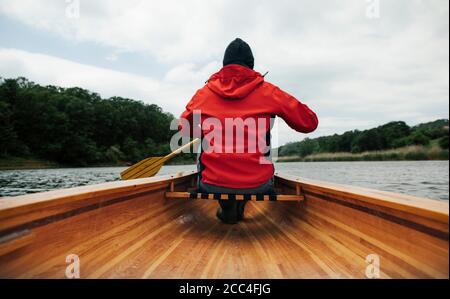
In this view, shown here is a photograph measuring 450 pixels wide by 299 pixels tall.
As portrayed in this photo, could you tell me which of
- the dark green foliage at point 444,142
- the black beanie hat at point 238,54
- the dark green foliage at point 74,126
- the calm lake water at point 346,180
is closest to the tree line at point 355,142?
the calm lake water at point 346,180

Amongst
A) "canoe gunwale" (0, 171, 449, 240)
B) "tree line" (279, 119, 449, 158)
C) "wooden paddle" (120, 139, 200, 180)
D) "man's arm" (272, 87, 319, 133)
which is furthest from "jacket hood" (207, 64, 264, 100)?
"tree line" (279, 119, 449, 158)

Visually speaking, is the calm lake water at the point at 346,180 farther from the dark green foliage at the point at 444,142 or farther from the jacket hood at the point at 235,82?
the jacket hood at the point at 235,82

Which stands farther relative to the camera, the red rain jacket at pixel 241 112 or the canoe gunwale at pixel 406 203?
the red rain jacket at pixel 241 112

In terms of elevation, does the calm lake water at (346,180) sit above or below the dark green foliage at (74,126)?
below

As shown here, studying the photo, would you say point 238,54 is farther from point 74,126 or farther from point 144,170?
point 74,126

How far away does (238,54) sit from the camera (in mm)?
2289

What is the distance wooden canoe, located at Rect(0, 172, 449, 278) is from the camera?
1223 millimetres

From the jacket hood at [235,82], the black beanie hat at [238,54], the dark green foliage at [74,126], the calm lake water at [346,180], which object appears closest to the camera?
the jacket hood at [235,82]

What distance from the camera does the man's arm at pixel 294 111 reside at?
2.14 meters

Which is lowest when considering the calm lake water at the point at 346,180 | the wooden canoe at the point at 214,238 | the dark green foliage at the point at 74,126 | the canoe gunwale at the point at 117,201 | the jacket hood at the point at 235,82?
the calm lake water at the point at 346,180

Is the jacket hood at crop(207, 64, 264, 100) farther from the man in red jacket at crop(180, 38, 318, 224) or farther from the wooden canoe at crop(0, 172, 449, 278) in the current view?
the wooden canoe at crop(0, 172, 449, 278)
